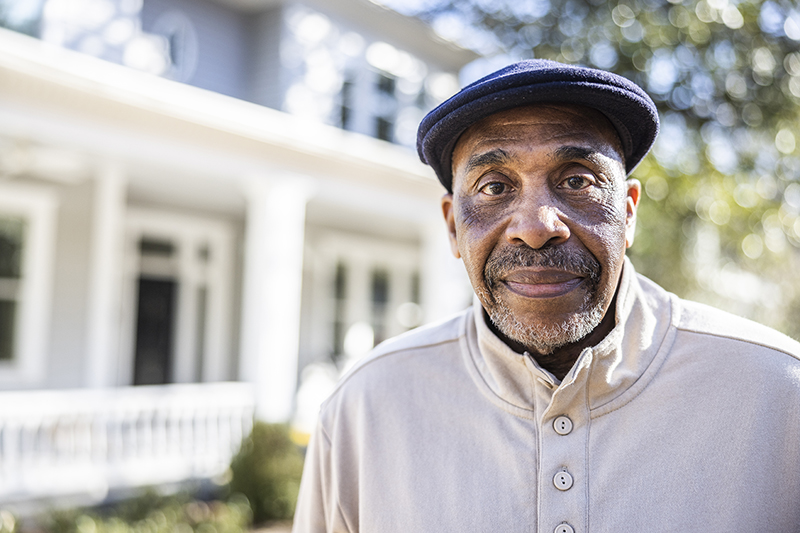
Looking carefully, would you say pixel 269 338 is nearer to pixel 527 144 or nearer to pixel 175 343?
pixel 175 343

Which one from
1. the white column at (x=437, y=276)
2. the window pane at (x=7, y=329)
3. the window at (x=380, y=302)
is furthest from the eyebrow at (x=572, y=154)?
the window at (x=380, y=302)

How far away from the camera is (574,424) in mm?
1463

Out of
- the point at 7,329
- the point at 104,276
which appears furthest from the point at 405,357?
the point at 7,329

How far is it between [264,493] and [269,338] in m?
1.91

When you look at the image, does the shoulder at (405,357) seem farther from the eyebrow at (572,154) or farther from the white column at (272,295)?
the white column at (272,295)

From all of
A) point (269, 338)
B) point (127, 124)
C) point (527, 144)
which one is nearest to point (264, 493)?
point (269, 338)

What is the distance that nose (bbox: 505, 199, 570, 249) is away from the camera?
1.43 metres

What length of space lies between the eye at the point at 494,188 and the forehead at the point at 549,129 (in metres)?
0.08

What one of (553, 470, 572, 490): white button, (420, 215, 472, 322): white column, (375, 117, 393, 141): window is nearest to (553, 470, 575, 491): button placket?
(553, 470, 572, 490): white button

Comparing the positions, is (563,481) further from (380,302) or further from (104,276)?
(380,302)

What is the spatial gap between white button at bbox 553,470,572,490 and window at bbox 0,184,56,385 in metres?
7.63

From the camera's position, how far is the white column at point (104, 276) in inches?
304

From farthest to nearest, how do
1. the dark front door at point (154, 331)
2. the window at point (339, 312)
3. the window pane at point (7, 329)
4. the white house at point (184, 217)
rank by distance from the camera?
1. the window at point (339, 312)
2. the dark front door at point (154, 331)
3. the window pane at point (7, 329)
4. the white house at point (184, 217)

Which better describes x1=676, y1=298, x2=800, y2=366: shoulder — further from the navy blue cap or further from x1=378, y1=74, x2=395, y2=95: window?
x1=378, y1=74, x2=395, y2=95: window
